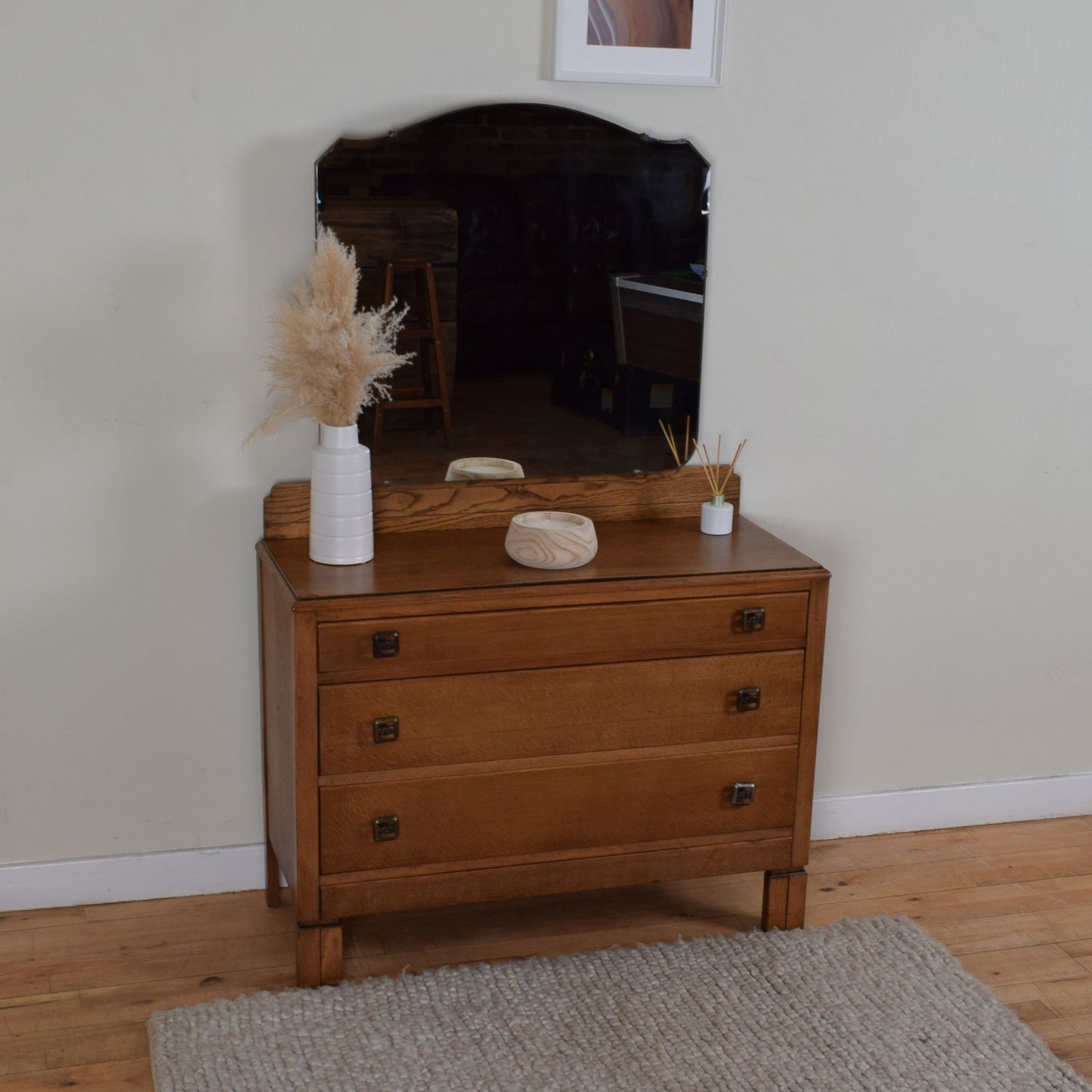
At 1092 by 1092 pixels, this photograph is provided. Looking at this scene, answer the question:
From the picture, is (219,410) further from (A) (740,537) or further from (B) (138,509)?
(A) (740,537)

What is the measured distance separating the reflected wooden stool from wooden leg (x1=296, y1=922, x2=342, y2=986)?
2.80ft

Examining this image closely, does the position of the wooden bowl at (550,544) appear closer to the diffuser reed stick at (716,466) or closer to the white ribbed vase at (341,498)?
the white ribbed vase at (341,498)

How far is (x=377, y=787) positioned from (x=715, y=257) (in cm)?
117

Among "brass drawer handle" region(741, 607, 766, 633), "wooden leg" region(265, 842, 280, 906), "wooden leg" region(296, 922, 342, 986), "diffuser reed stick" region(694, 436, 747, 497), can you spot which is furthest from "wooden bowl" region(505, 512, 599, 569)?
"wooden leg" region(265, 842, 280, 906)

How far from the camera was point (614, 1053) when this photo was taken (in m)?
2.12

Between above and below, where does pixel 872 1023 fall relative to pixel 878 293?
below

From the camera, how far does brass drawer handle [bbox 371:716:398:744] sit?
2.15 m

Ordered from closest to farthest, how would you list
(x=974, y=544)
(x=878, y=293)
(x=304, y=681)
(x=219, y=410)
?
1. (x=304, y=681)
2. (x=219, y=410)
3. (x=878, y=293)
4. (x=974, y=544)

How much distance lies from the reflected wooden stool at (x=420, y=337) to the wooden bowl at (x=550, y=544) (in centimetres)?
30

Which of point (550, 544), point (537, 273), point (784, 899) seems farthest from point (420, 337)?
point (784, 899)

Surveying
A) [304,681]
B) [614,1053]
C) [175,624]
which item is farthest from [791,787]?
[175,624]

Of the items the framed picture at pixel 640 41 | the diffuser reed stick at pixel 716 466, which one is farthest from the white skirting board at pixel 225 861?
the framed picture at pixel 640 41

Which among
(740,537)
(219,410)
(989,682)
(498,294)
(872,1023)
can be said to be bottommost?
(872,1023)

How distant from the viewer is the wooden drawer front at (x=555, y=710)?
7.06 ft
